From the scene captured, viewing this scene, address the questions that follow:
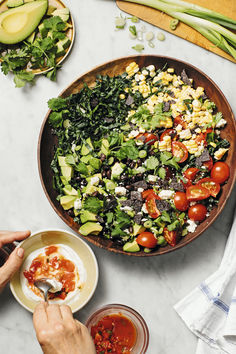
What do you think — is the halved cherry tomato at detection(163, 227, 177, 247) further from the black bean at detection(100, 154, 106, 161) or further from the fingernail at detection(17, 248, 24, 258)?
the fingernail at detection(17, 248, 24, 258)

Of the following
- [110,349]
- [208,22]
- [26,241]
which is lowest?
[110,349]

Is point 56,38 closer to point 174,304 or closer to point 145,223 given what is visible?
point 145,223

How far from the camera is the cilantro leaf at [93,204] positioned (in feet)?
7.77

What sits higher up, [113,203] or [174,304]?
[113,203]

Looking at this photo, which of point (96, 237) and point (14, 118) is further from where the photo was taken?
point (14, 118)

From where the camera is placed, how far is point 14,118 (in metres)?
2.70

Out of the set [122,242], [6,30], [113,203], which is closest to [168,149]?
[113,203]

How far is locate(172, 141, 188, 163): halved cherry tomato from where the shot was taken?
2426 millimetres

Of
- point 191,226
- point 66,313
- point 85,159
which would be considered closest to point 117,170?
point 85,159

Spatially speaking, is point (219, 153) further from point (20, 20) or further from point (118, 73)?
point (20, 20)

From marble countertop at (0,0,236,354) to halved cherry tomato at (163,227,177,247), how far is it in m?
0.29

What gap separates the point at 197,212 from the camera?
2379 mm

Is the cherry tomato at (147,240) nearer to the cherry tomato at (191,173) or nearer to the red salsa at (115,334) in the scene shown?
the cherry tomato at (191,173)

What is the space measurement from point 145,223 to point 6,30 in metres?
1.42
